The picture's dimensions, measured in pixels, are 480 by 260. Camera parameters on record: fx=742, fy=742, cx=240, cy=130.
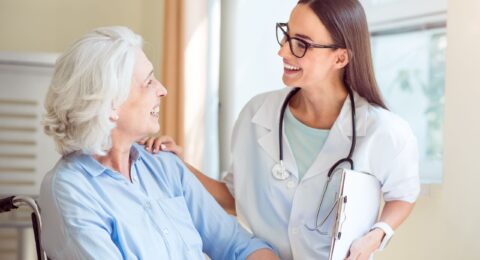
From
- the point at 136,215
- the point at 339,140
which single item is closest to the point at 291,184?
the point at 339,140

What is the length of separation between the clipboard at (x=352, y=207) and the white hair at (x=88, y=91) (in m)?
0.54

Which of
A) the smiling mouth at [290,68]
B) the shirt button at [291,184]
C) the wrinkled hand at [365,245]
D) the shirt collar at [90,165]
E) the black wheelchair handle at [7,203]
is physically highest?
the smiling mouth at [290,68]

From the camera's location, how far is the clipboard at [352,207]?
5.46 feet

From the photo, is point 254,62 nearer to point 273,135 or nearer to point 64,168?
point 273,135

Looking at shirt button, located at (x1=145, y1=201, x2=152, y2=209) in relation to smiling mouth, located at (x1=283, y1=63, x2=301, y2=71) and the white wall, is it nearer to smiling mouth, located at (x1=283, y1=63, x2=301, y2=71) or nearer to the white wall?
smiling mouth, located at (x1=283, y1=63, x2=301, y2=71)

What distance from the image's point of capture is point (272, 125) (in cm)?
195

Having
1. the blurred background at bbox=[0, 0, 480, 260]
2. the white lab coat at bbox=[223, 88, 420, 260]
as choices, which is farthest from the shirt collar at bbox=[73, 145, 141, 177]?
the blurred background at bbox=[0, 0, 480, 260]

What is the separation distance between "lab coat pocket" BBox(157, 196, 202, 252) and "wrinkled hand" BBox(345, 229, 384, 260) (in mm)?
376

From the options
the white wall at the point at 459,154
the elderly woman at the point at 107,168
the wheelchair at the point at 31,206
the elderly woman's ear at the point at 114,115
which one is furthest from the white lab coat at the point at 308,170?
the wheelchair at the point at 31,206

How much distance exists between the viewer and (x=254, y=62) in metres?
3.01

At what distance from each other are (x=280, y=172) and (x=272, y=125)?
0.45 feet

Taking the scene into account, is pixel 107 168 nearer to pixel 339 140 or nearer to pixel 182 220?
pixel 182 220

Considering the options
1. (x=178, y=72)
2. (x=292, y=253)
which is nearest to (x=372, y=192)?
(x=292, y=253)

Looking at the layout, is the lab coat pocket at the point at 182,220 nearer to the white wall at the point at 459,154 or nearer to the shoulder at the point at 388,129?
the shoulder at the point at 388,129
